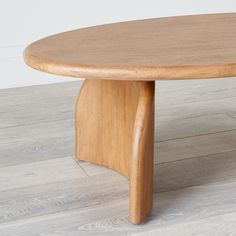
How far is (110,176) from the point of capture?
1.56 m

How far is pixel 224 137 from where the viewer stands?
1.84m

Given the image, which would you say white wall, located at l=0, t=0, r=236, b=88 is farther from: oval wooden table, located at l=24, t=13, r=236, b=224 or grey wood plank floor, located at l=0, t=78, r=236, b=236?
oval wooden table, located at l=24, t=13, r=236, b=224

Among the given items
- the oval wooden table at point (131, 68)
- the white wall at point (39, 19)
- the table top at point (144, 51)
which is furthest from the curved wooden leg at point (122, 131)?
the white wall at point (39, 19)

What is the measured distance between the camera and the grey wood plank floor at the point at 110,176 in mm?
1309

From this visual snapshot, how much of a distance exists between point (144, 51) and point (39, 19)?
141cm

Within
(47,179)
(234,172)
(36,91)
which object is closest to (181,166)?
(234,172)

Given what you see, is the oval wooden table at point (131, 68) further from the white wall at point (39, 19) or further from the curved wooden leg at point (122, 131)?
the white wall at point (39, 19)

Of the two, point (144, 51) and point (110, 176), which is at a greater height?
point (144, 51)

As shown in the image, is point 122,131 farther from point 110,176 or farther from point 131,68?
point 131,68

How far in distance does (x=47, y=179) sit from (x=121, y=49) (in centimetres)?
51

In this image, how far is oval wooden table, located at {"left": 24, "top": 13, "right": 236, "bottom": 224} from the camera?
111 centimetres

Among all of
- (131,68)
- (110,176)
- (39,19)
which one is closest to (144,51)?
(131,68)

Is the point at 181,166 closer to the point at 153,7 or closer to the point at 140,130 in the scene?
the point at 140,130

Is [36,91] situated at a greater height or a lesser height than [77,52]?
lesser
